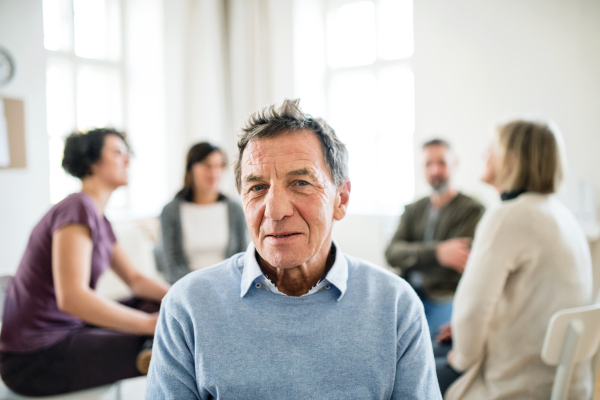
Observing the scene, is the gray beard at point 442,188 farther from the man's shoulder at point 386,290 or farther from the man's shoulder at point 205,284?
the man's shoulder at point 205,284

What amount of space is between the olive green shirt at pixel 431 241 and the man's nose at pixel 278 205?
1509 mm

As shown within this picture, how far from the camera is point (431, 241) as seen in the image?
2633mm

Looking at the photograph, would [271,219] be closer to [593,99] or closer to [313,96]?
[593,99]

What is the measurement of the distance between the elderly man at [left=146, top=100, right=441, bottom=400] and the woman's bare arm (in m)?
0.63

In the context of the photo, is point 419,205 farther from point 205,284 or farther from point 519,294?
point 205,284

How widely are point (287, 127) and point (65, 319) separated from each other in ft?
4.15

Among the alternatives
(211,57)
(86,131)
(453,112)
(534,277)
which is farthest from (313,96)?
(534,277)

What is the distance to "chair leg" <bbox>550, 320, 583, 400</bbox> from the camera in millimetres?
1261

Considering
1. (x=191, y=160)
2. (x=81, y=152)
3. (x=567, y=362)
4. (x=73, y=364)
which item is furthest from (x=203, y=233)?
(x=567, y=362)

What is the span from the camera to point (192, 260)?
2742mm

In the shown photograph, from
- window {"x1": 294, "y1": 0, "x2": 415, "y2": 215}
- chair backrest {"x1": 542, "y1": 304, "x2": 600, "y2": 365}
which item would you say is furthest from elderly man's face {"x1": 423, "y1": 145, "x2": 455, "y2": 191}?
window {"x1": 294, "y1": 0, "x2": 415, "y2": 215}

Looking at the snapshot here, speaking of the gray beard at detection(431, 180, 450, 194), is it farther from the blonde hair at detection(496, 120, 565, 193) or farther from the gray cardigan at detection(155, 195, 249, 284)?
the gray cardigan at detection(155, 195, 249, 284)

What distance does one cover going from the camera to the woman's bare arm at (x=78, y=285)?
1.57 meters

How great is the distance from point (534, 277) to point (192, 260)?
6.43 ft
